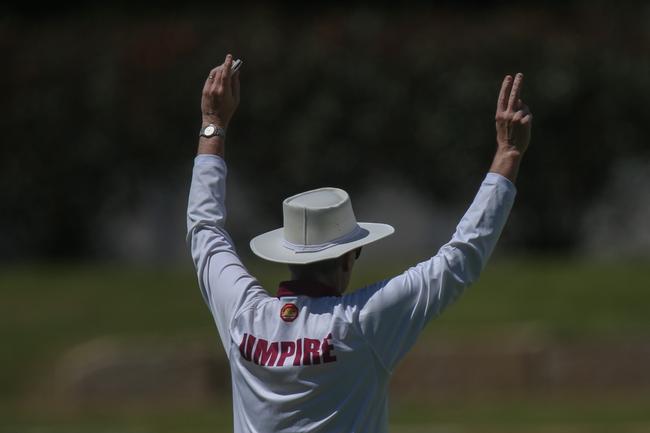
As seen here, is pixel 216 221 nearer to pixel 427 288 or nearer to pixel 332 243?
pixel 332 243

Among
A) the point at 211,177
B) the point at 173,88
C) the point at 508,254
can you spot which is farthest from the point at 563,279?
the point at 211,177

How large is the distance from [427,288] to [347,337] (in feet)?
0.81

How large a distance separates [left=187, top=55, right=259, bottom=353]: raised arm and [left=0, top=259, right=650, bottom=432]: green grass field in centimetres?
626

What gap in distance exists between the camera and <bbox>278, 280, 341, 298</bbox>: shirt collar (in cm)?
359

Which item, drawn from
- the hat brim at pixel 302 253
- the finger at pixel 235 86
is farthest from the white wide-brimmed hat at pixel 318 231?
the finger at pixel 235 86

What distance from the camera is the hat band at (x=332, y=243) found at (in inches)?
142

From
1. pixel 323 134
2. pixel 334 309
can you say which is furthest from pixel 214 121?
pixel 323 134

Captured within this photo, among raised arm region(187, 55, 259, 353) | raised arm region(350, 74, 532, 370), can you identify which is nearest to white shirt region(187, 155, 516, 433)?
raised arm region(350, 74, 532, 370)

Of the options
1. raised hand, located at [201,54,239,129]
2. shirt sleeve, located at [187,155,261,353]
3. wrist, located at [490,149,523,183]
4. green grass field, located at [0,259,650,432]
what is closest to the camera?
wrist, located at [490,149,523,183]

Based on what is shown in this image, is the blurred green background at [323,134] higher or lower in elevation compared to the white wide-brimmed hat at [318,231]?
lower

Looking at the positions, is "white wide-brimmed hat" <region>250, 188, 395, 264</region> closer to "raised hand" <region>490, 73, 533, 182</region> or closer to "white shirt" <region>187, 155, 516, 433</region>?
"white shirt" <region>187, 155, 516, 433</region>

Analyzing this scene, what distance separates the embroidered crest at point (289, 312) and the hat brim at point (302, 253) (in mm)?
119

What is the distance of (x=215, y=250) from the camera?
384 centimetres

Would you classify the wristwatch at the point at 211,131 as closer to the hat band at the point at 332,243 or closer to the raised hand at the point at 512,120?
the hat band at the point at 332,243
